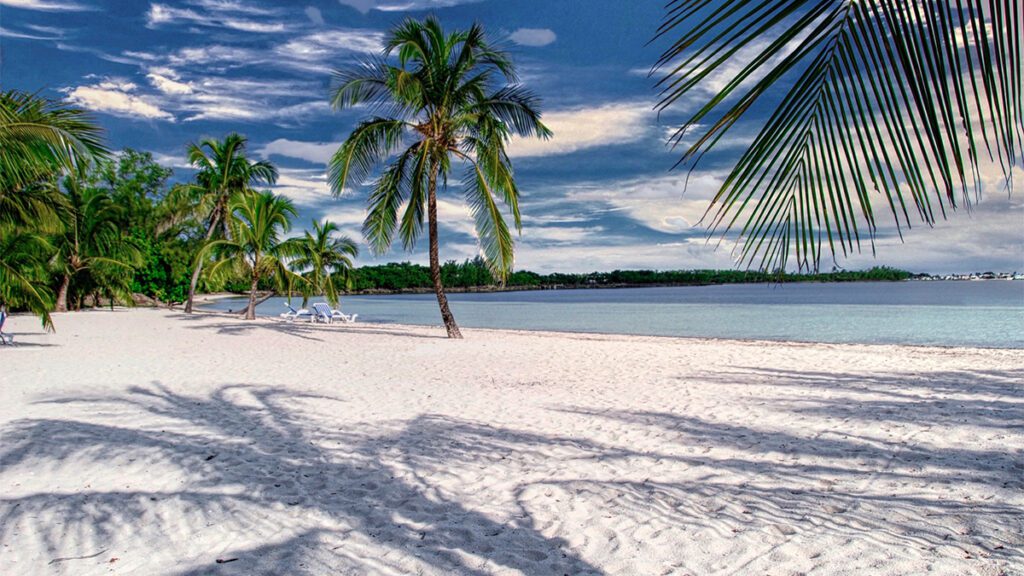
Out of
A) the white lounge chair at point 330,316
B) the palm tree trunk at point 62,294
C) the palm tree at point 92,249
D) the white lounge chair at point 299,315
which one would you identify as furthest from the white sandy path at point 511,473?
the palm tree trunk at point 62,294

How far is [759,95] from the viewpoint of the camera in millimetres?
1030

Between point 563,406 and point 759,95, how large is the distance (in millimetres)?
Result: 5936

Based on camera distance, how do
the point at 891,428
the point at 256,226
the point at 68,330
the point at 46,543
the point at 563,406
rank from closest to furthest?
the point at 46,543 < the point at 891,428 < the point at 563,406 < the point at 68,330 < the point at 256,226

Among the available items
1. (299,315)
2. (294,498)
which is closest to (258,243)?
(299,315)

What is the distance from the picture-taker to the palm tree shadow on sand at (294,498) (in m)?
3.02

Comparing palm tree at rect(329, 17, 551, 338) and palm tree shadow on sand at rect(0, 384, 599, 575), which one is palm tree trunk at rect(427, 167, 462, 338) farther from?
palm tree shadow on sand at rect(0, 384, 599, 575)

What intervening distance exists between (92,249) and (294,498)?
27749 millimetres

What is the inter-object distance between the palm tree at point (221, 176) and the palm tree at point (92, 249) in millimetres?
3195

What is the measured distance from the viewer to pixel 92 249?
84.4ft

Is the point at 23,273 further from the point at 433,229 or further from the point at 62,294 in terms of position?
the point at 433,229

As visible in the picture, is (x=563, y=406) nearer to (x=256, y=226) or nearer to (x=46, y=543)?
(x=46, y=543)

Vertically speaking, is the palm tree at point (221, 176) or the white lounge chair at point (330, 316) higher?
the palm tree at point (221, 176)

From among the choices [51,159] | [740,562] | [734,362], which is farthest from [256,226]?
[740,562]

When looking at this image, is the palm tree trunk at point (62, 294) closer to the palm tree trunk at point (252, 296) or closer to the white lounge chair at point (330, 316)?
the palm tree trunk at point (252, 296)
